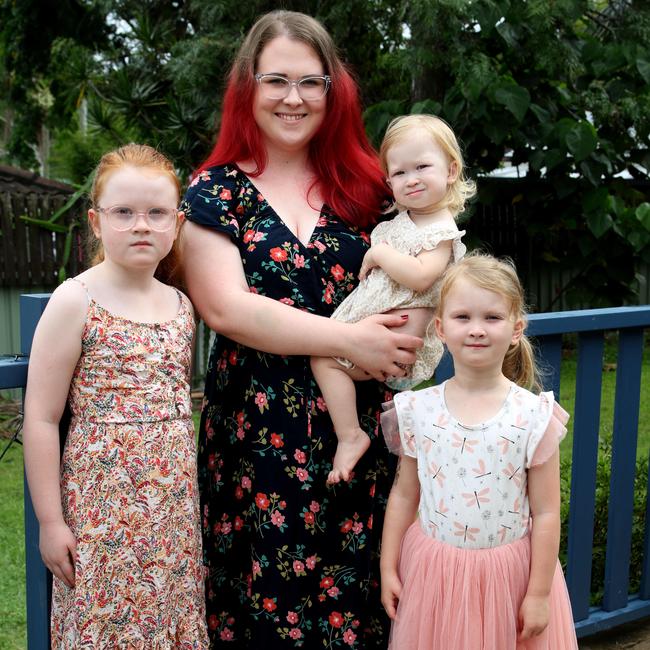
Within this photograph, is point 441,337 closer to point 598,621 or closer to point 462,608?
point 462,608

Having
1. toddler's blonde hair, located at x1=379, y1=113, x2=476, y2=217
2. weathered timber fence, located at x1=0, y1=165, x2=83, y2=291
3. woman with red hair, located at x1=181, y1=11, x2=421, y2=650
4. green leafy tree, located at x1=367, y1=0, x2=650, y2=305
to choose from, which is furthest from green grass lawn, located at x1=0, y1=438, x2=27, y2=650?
green leafy tree, located at x1=367, y1=0, x2=650, y2=305

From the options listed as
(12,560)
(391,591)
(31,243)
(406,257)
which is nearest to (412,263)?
(406,257)

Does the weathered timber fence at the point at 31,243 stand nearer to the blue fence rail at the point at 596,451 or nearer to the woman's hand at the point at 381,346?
the blue fence rail at the point at 596,451

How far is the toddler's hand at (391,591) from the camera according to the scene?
2131 mm

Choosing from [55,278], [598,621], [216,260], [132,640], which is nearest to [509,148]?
[55,278]

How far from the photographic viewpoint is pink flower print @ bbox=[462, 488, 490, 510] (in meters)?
2.02

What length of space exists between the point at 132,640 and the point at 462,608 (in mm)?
721

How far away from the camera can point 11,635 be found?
3430mm

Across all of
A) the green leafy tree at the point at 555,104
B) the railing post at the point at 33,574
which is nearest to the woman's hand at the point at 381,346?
the railing post at the point at 33,574

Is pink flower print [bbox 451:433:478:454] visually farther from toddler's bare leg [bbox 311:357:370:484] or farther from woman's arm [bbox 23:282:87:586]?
woman's arm [bbox 23:282:87:586]

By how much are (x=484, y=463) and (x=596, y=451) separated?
3.14ft

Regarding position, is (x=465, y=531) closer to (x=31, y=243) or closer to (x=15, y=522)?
(x=15, y=522)

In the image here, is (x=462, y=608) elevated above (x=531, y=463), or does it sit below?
below

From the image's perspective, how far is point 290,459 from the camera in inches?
88.7
